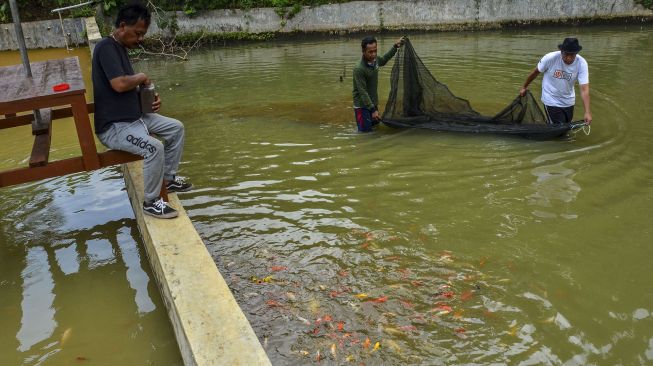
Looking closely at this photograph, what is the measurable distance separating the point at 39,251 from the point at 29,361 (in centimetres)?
175

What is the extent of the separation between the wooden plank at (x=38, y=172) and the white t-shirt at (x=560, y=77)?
580 cm

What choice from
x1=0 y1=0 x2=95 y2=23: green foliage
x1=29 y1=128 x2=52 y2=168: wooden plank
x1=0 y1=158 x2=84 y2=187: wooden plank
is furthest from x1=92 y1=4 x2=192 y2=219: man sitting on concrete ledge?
x1=0 y1=0 x2=95 y2=23: green foliage

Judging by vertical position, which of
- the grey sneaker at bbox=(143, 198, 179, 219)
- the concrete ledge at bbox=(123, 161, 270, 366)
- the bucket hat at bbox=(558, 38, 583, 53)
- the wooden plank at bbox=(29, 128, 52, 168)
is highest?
the bucket hat at bbox=(558, 38, 583, 53)

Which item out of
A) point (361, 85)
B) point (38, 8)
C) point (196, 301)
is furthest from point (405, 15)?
point (196, 301)

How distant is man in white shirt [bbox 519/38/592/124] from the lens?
6618 millimetres

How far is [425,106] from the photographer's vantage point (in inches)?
326

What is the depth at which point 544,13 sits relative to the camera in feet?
64.3

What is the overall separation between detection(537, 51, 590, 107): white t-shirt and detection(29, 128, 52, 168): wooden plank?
599 cm

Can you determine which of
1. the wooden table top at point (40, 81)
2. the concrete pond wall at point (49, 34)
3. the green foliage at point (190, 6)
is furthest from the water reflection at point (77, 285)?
the green foliage at point (190, 6)

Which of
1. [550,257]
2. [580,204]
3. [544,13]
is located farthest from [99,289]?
[544,13]

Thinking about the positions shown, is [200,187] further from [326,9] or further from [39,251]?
[326,9]

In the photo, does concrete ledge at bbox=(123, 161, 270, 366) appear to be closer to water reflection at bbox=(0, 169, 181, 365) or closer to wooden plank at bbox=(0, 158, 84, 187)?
water reflection at bbox=(0, 169, 181, 365)

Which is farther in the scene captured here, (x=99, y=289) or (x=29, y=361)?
(x=99, y=289)

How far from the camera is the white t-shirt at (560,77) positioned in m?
6.80
